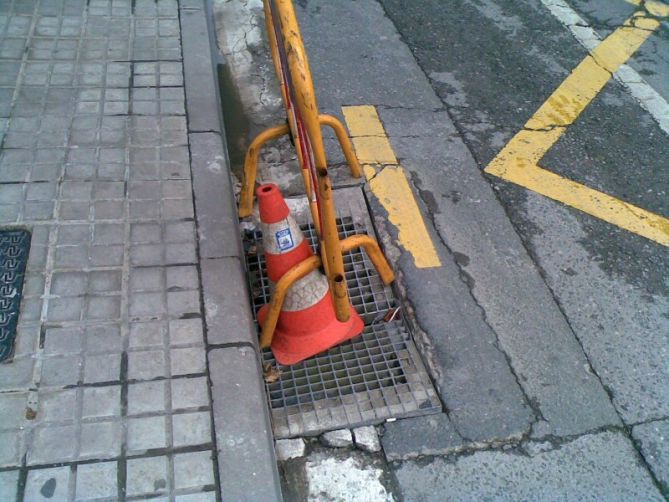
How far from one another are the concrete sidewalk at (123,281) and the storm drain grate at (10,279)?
0.05 meters

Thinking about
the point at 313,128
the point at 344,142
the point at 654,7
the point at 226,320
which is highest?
the point at 313,128

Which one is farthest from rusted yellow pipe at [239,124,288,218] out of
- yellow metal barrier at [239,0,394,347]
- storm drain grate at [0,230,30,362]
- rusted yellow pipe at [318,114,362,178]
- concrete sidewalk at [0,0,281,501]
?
storm drain grate at [0,230,30,362]

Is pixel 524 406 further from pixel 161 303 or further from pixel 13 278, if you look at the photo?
pixel 13 278

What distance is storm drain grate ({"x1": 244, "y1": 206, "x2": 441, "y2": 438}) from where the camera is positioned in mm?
2707

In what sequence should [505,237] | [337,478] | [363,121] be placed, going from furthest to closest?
[363,121]
[505,237]
[337,478]

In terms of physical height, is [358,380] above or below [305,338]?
below

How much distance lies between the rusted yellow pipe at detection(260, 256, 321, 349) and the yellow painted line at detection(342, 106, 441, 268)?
883 millimetres

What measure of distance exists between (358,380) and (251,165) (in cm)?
137

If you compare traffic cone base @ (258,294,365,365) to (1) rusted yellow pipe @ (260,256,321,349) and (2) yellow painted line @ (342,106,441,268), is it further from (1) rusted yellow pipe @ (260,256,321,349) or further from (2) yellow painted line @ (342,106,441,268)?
(2) yellow painted line @ (342,106,441,268)

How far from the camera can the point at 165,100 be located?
3.92 m

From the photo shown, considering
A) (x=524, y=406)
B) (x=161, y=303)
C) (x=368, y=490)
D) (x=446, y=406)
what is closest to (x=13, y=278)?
(x=161, y=303)

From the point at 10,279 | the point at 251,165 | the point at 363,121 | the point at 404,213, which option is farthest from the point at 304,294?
the point at 363,121

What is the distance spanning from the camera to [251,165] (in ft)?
11.1

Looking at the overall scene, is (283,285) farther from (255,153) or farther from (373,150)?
(373,150)
